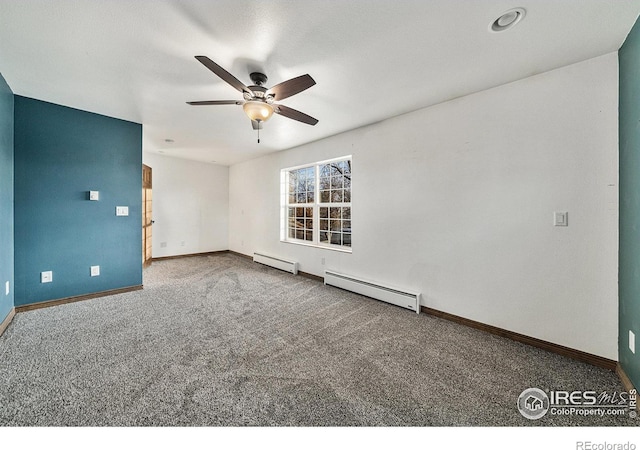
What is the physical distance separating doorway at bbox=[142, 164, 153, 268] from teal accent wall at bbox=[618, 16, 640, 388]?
20.4ft

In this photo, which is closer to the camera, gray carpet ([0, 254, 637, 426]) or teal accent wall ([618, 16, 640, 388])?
gray carpet ([0, 254, 637, 426])

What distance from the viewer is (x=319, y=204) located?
14.2 feet

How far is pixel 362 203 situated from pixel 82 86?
3.28 m

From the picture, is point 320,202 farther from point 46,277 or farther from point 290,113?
point 46,277

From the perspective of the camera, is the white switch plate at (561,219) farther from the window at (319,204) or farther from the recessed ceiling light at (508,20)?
the window at (319,204)

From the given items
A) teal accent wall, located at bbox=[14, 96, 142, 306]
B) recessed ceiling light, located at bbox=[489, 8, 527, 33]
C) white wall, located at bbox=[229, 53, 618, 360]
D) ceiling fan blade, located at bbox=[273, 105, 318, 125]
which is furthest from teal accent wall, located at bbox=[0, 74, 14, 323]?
recessed ceiling light, located at bbox=[489, 8, 527, 33]

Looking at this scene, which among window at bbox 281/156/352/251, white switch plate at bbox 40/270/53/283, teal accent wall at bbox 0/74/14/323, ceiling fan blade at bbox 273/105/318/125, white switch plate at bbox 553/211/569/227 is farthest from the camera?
window at bbox 281/156/352/251

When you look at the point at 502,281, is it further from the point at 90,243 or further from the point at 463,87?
the point at 90,243

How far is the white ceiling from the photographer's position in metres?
1.47

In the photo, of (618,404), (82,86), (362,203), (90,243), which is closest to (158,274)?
(90,243)

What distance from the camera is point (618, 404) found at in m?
1.50

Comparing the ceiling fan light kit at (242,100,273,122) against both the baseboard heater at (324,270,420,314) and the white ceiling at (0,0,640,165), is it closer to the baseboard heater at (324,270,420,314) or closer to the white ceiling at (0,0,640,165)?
the white ceiling at (0,0,640,165)

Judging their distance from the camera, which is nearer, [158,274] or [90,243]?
[90,243]

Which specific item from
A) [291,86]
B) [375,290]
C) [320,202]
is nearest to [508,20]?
[291,86]
